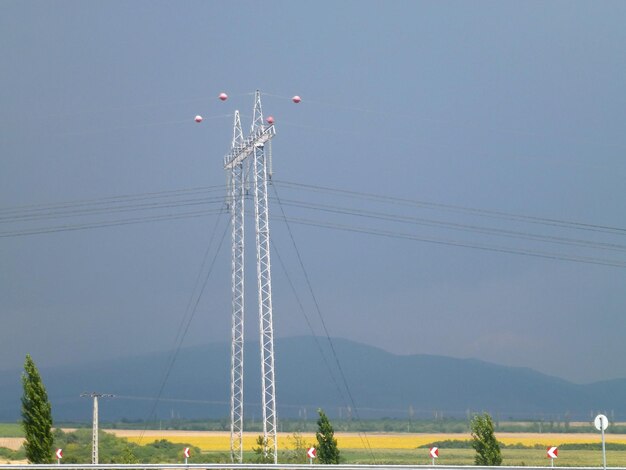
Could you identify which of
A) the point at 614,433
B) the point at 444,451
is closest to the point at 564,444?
the point at 444,451

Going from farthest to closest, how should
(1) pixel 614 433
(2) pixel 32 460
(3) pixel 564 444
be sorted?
1. (1) pixel 614 433
2. (3) pixel 564 444
3. (2) pixel 32 460

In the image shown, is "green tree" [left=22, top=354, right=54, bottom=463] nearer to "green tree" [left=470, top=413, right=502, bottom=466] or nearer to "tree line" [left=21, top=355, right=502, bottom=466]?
"tree line" [left=21, top=355, right=502, bottom=466]

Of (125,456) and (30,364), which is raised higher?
(30,364)

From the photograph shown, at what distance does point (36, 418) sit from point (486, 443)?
28647mm

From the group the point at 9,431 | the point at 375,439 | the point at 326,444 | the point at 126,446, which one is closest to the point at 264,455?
the point at 326,444

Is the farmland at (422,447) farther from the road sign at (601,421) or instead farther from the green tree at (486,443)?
the road sign at (601,421)

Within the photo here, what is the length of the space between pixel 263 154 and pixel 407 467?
2513 centimetres

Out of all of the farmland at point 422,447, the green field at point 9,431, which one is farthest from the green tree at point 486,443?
the green field at point 9,431

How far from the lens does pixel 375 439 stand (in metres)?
136

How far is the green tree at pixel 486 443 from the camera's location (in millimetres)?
71000

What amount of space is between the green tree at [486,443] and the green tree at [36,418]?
27257 millimetres

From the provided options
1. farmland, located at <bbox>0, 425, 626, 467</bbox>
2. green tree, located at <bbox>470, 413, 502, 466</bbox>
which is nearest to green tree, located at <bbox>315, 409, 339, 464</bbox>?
green tree, located at <bbox>470, 413, 502, 466</bbox>

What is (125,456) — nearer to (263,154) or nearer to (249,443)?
(263,154)

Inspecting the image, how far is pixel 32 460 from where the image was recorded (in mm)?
61094
